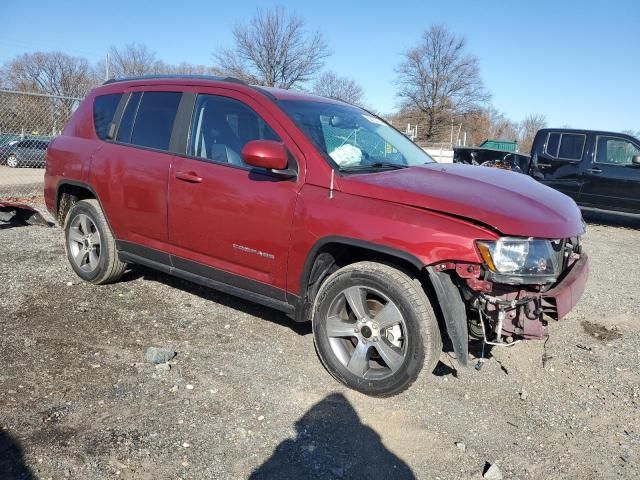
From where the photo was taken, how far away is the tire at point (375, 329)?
2951 millimetres

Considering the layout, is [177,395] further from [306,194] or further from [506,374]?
[506,374]

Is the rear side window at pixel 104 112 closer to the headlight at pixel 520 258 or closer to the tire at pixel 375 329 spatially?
the tire at pixel 375 329

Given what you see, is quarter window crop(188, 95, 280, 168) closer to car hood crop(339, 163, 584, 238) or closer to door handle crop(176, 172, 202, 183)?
door handle crop(176, 172, 202, 183)

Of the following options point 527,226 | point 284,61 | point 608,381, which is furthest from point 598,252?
point 284,61

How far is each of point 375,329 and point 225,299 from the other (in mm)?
2010

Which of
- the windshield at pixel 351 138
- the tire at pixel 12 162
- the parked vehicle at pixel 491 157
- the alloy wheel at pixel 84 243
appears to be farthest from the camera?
the tire at pixel 12 162

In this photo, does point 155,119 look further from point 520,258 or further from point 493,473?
point 493,473

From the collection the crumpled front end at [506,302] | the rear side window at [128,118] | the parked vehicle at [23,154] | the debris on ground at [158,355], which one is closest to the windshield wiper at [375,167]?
the crumpled front end at [506,302]

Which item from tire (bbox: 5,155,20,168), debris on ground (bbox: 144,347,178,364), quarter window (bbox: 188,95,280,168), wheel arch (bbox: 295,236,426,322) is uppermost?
quarter window (bbox: 188,95,280,168)

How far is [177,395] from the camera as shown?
3082 mm

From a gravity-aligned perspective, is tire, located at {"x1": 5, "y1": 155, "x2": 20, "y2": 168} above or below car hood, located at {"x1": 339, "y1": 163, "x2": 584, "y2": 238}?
below

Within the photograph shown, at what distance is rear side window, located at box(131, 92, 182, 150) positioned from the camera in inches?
161

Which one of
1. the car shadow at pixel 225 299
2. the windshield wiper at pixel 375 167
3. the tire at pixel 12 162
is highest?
the windshield wiper at pixel 375 167

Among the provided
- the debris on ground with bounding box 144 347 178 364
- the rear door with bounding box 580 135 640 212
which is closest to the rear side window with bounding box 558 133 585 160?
the rear door with bounding box 580 135 640 212
